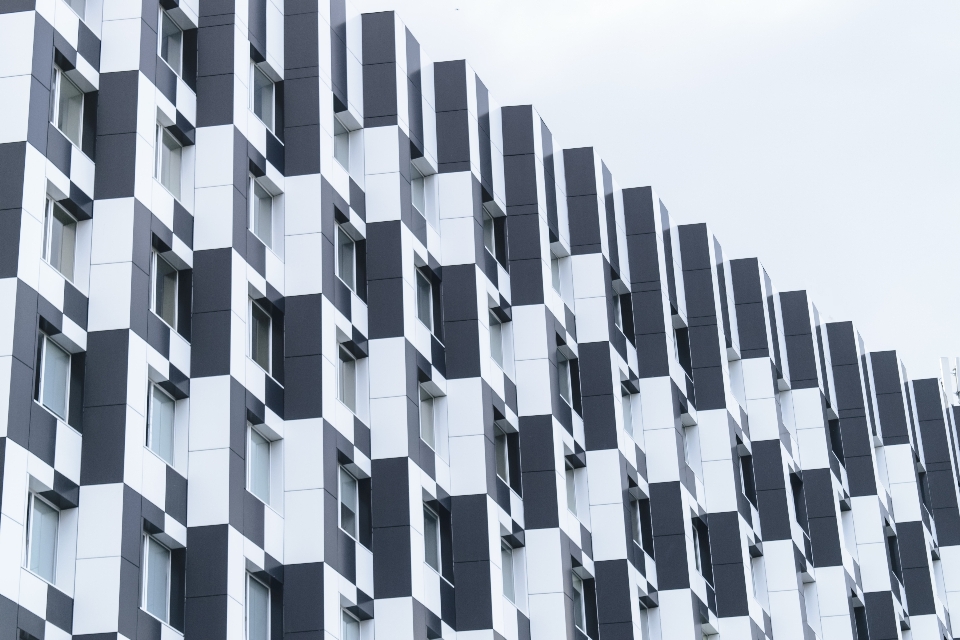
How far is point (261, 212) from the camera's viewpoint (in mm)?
61281

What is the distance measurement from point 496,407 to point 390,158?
9.77 meters

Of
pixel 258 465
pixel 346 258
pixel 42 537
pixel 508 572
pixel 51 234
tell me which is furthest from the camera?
pixel 508 572

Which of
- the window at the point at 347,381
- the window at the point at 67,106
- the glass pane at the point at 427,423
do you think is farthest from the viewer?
the glass pane at the point at 427,423

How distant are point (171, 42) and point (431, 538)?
1831 centimetres

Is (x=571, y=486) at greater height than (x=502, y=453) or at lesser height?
greater

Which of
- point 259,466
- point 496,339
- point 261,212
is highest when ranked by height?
point 496,339

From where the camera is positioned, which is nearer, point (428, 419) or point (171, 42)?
point (171, 42)

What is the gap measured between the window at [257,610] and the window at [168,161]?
38.7 ft

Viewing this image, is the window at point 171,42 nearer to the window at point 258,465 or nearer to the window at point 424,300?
the window at point 258,465

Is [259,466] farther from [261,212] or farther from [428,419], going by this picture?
[428,419]

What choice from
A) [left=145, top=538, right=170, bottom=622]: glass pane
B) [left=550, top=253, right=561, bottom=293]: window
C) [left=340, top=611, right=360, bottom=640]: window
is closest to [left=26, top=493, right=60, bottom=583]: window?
[left=145, top=538, right=170, bottom=622]: glass pane

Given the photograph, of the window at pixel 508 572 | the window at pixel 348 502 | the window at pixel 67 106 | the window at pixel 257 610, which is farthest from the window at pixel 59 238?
the window at pixel 508 572

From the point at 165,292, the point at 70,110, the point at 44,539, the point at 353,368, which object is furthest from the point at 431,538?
the point at 70,110

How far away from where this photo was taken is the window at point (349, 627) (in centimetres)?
5788
